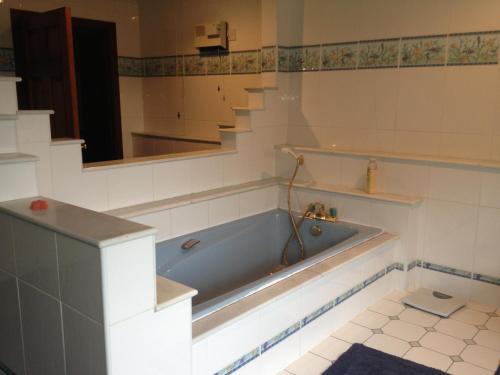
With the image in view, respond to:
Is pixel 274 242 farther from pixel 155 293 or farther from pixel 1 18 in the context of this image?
pixel 1 18

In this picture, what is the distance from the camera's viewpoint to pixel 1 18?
3.55 metres

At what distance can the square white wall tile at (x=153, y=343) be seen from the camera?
132 centimetres

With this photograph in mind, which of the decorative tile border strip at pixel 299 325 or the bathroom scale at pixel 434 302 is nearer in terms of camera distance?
the decorative tile border strip at pixel 299 325

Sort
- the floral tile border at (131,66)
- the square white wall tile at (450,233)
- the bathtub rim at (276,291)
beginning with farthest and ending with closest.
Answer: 1. the floral tile border at (131,66)
2. the square white wall tile at (450,233)
3. the bathtub rim at (276,291)

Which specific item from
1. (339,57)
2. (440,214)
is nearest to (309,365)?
(440,214)

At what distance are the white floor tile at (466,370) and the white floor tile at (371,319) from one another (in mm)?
441

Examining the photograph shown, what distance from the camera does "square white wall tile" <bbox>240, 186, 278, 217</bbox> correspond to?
10.3 feet

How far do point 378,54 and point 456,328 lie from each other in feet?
5.65

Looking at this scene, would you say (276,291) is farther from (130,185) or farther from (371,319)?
(130,185)

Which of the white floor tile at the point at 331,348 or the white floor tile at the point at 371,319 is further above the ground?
the white floor tile at the point at 371,319

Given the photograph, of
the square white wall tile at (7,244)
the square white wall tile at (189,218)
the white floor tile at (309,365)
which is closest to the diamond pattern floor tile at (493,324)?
the white floor tile at (309,365)

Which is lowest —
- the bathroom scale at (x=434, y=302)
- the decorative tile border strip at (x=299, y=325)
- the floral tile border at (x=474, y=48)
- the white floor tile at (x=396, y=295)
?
the white floor tile at (x=396, y=295)

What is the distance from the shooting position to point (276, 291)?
2010mm

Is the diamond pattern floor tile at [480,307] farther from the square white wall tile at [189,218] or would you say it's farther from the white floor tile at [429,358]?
the square white wall tile at [189,218]
